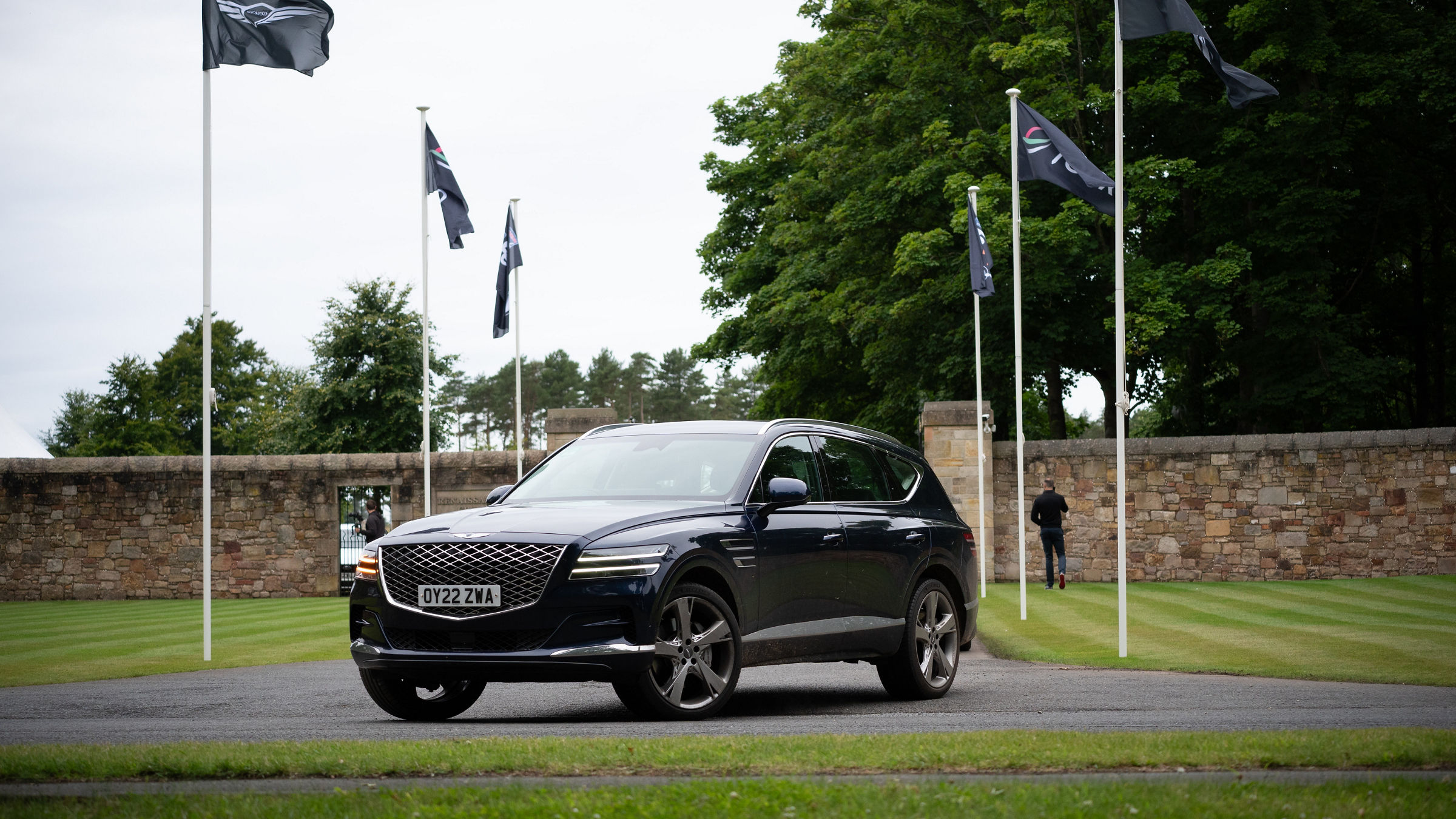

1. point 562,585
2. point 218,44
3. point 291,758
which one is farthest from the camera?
point 218,44

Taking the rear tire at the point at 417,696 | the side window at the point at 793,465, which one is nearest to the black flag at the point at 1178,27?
the side window at the point at 793,465

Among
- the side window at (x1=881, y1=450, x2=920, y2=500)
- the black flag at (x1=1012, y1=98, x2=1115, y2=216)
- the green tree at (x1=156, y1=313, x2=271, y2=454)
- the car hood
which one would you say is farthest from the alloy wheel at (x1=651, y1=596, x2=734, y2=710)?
the green tree at (x1=156, y1=313, x2=271, y2=454)

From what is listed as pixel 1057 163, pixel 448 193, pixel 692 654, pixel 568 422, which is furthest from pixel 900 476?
pixel 568 422

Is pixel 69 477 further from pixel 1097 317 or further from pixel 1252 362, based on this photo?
pixel 1252 362

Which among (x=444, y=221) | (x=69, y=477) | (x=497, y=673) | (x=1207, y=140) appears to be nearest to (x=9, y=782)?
(x=497, y=673)

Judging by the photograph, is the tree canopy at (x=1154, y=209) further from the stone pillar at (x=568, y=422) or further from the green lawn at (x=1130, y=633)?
the stone pillar at (x=568, y=422)

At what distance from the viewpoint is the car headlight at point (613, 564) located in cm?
745

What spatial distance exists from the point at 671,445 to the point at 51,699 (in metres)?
5.24

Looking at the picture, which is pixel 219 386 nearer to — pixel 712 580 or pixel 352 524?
pixel 352 524

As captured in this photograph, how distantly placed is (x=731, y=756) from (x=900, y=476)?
468 cm

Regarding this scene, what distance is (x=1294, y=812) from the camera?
462 centimetres

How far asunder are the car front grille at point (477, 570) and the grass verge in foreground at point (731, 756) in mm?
1096

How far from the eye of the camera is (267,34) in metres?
14.9

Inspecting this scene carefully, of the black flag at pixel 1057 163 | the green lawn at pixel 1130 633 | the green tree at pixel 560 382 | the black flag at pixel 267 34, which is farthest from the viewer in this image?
the green tree at pixel 560 382
